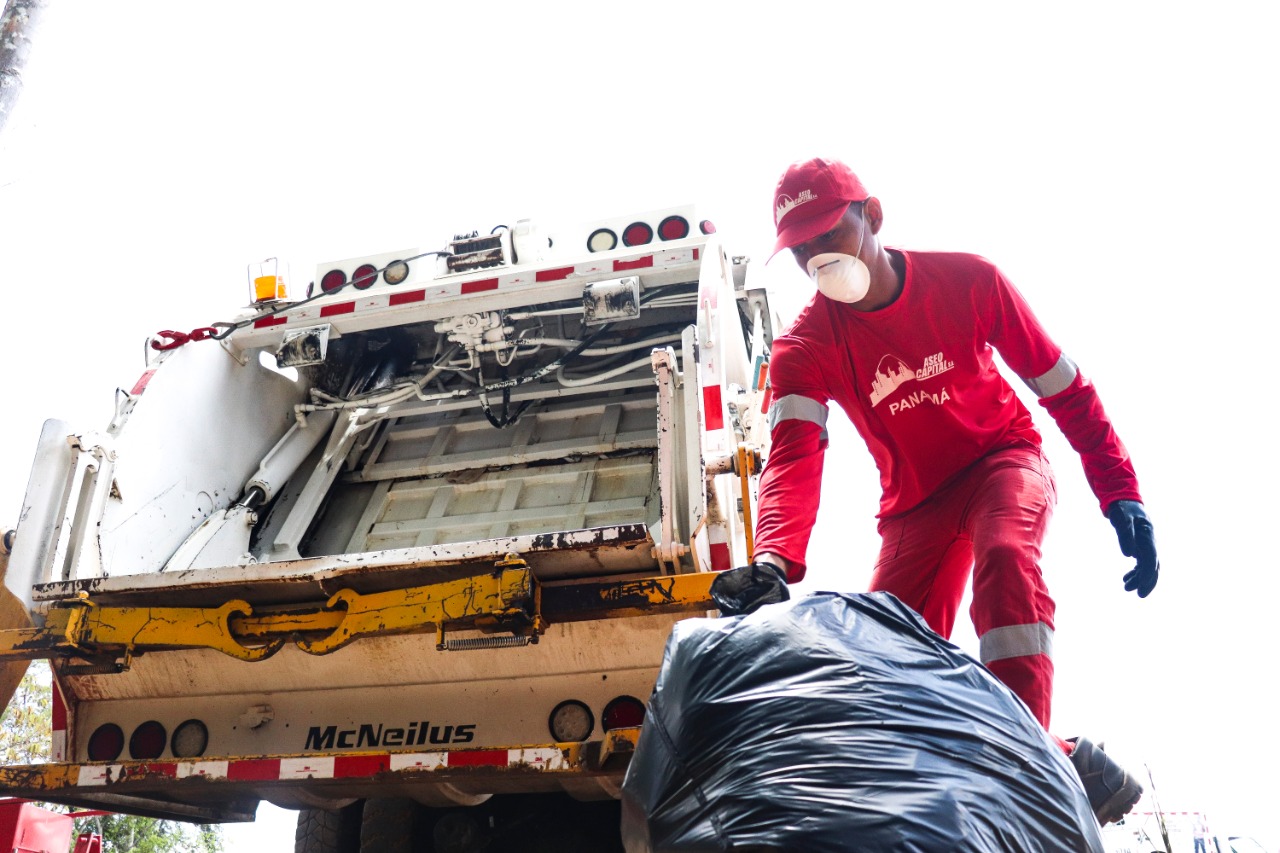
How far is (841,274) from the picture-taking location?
202cm

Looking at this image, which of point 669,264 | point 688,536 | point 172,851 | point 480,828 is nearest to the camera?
point 688,536

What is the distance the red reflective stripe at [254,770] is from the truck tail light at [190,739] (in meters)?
0.37

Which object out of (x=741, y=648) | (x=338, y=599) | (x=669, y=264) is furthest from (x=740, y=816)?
(x=669, y=264)

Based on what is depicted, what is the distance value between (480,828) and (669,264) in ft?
5.87

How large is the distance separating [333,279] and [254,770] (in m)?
2.10

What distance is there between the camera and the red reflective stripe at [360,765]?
2.39 m

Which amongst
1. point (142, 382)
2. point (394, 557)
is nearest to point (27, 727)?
point (142, 382)

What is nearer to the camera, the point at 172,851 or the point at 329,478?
the point at 329,478

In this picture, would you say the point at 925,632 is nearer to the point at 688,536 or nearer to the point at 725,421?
the point at 688,536

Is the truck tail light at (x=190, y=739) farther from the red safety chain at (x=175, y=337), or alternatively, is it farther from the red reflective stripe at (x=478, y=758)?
the red safety chain at (x=175, y=337)

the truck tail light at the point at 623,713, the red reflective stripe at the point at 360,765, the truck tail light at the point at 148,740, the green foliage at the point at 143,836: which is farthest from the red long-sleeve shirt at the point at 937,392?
the green foliage at the point at 143,836

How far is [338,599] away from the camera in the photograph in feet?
8.16

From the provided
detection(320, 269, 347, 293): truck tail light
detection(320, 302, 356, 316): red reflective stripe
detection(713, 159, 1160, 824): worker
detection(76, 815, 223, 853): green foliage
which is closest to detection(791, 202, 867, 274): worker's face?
detection(713, 159, 1160, 824): worker

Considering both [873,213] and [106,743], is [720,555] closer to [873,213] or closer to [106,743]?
[873,213]
